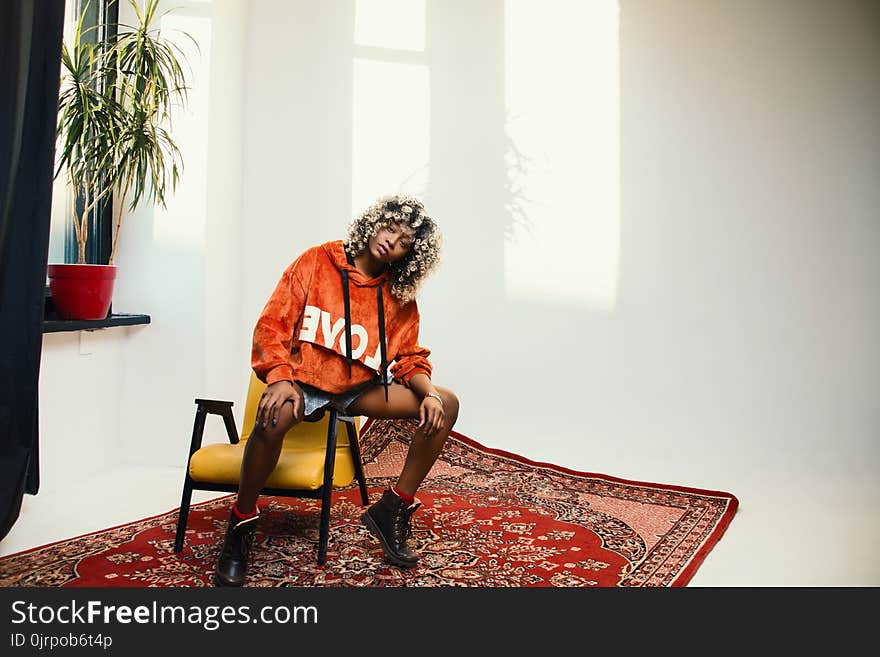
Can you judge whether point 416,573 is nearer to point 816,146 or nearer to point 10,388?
point 10,388

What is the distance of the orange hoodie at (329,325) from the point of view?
2.57 m

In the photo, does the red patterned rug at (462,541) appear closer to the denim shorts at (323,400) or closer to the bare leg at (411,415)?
the bare leg at (411,415)

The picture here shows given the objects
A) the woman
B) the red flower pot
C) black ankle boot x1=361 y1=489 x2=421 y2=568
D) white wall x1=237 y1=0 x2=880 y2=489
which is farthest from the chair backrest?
white wall x1=237 y1=0 x2=880 y2=489

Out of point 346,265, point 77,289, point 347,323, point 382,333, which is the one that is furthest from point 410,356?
point 77,289

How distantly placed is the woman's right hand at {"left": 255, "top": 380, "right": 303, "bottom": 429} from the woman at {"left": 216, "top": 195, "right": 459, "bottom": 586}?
0.03 m

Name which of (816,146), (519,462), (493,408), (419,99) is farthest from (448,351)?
(816,146)

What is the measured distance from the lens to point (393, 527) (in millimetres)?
2594

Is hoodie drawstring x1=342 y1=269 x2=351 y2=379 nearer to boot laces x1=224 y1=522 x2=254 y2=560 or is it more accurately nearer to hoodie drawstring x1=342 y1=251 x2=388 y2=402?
hoodie drawstring x1=342 y1=251 x2=388 y2=402

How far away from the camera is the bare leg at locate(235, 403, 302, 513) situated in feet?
7.82

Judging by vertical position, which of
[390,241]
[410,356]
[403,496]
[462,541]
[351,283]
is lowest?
[462,541]

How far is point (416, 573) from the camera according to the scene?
2.52 meters

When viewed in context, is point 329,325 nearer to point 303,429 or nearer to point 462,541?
point 303,429

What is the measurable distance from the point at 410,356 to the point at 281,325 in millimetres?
455

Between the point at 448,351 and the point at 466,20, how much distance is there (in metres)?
1.72
